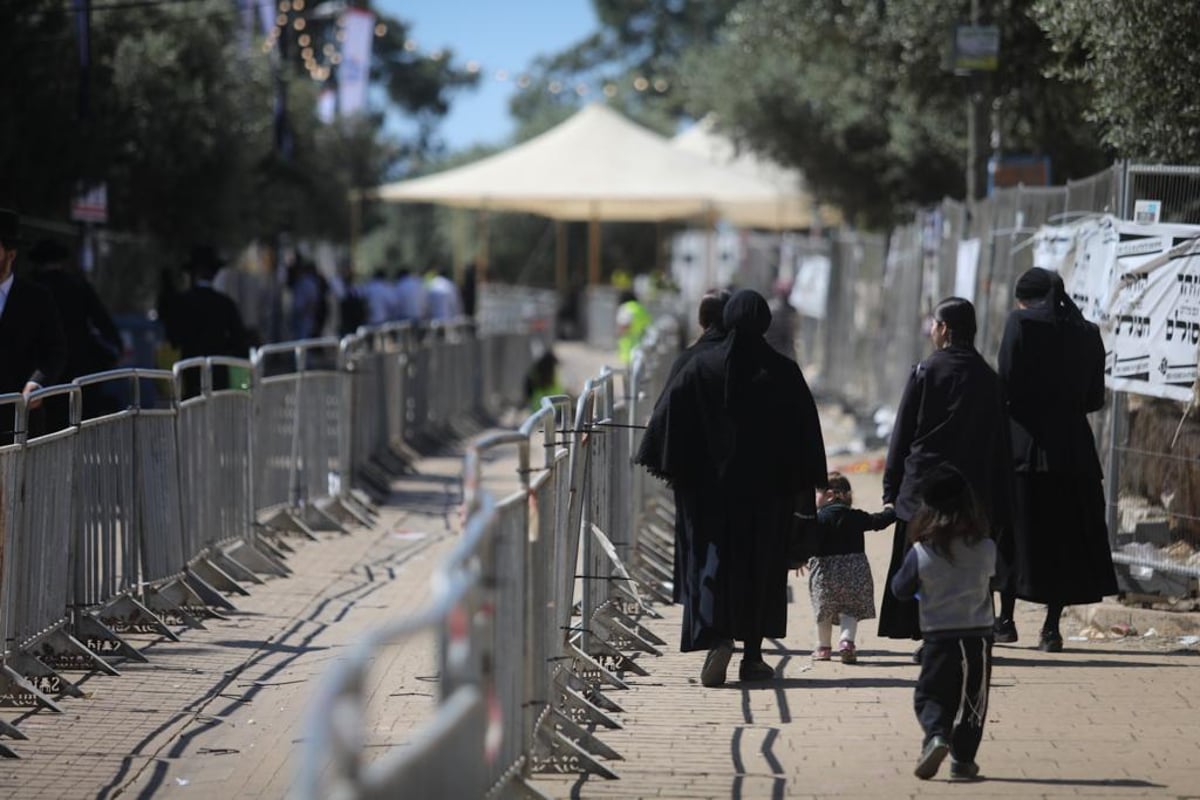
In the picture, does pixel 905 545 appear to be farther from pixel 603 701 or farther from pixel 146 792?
pixel 146 792

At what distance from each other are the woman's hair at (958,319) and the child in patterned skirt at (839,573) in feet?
3.34

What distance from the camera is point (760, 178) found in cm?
3434

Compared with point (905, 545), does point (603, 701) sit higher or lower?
lower

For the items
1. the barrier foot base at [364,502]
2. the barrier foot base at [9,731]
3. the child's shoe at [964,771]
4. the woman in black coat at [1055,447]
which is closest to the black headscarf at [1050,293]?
the woman in black coat at [1055,447]

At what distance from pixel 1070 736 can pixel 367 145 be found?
40.7 m

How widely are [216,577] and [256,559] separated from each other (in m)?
0.84

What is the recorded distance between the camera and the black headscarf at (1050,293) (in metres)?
9.26

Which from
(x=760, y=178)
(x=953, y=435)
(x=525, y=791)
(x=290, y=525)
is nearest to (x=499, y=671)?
(x=525, y=791)

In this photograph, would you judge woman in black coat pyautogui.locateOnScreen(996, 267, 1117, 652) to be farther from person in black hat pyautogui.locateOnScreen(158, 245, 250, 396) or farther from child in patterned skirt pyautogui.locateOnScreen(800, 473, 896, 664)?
person in black hat pyautogui.locateOnScreen(158, 245, 250, 396)

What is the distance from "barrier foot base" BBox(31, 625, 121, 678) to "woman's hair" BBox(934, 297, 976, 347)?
162 inches

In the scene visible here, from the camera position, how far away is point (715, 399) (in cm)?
825

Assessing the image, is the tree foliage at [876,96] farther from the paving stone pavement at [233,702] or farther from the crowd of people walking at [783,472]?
the crowd of people walking at [783,472]

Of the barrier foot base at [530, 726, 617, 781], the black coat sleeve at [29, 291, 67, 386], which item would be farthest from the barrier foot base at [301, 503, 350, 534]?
the barrier foot base at [530, 726, 617, 781]

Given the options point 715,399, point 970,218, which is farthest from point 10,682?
point 970,218
